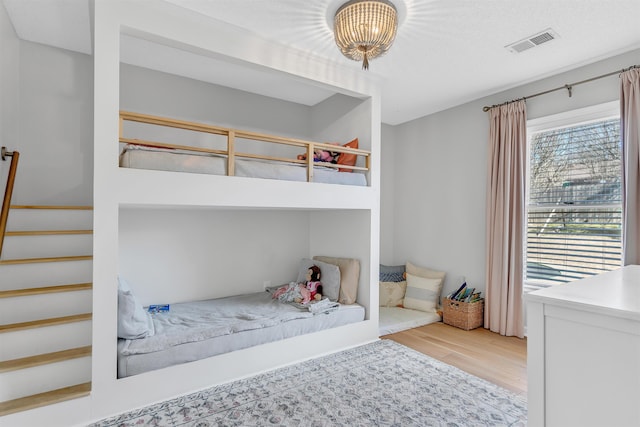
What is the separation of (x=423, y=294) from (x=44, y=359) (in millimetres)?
3641

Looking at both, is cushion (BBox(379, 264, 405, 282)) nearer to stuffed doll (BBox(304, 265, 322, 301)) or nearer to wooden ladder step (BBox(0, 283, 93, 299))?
stuffed doll (BBox(304, 265, 322, 301))

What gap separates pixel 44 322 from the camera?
2.07m

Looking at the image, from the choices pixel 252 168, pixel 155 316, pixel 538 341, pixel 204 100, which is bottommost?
pixel 155 316

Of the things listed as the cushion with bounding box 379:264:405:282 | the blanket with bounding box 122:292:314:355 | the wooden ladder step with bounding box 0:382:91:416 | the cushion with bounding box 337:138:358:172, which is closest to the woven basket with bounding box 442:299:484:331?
the cushion with bounding box 379:264:405:282

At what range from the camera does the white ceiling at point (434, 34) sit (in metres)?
2.20

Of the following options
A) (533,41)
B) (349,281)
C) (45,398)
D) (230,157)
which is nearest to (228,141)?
(230,157)

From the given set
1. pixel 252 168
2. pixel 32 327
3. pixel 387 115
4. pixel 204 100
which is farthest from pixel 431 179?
pixel 32 327

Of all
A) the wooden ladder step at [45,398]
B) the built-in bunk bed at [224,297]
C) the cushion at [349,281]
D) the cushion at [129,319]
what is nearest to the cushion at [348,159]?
the built-in bunk bed at [224,297]

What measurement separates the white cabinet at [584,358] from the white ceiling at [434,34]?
197 cm

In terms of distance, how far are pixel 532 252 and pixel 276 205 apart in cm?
270

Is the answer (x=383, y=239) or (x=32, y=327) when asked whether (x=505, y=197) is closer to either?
(x=383, y=239)

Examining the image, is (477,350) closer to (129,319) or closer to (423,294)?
(423,294)

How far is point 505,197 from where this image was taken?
3.43m

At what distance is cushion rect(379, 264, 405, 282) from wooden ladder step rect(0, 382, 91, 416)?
3.33 m
